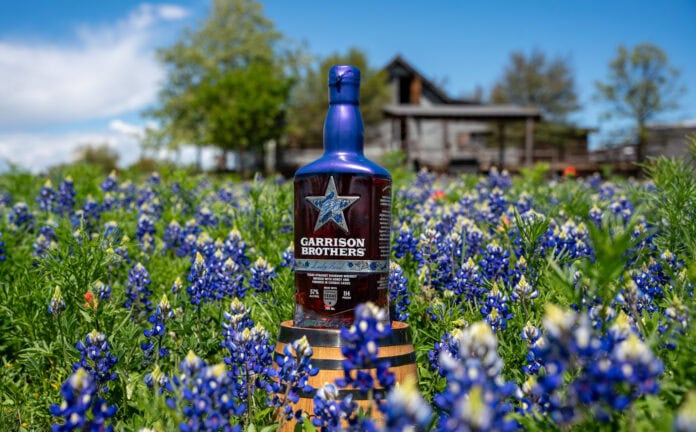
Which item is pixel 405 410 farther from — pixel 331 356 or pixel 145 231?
pixel 145 231

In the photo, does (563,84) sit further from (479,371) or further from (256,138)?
(479,371)

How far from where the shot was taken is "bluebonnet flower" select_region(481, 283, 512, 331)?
357 cm

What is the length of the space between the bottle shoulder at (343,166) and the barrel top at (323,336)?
789mm

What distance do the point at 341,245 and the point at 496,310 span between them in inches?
39.6

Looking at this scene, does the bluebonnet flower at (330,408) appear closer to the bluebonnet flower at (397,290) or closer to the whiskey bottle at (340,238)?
the whiskey bottle at (340,238)

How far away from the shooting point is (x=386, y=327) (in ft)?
8.06

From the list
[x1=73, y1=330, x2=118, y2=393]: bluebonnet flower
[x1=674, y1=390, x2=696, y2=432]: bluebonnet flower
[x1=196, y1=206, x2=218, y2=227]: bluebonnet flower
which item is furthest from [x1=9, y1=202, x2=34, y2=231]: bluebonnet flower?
[x1=674, y1=390, x2=696, y2=432]: bluebonnet flower

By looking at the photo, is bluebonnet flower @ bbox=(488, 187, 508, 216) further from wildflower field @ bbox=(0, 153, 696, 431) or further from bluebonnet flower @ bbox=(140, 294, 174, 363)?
bluebonnet flower @ bbox=(140, 294, 174, 363)

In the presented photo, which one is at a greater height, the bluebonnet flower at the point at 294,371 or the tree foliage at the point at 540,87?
the tree foliage at the point at 540,87

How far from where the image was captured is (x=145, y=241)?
232 inches

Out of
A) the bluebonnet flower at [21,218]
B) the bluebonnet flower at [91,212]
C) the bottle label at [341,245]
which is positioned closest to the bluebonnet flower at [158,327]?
the bottle label at [341,245]

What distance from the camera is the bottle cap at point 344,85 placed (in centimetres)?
342

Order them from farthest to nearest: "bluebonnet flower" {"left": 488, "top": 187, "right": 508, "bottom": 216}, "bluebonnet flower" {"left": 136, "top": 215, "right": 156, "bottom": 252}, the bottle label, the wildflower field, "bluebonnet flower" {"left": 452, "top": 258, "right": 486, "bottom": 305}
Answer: "bluebonnet flower" {"left": 488, "top": 187, "right": 508, "bottom": 216}
"bluebonnet flower" {"left": 136, "top": 215, "right": 156, "bottom": 252}
"bluebonnet flower" {"left": 452, "top": 258, "right": 486, "bottom": 305}
the bottle label
the wildflower field

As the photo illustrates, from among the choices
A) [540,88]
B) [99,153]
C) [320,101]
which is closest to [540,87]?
[540,88]
